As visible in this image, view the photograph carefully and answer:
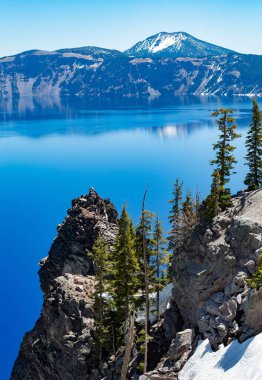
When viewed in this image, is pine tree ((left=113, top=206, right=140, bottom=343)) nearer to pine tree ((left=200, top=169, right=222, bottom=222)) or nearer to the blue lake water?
pine tree ((left=200, top=169, right=222, bottom=222))

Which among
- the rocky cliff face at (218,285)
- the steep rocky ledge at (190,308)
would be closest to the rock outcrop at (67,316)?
the steep rocky ledge at (190,308)

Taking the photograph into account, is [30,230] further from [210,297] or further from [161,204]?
[210,297]

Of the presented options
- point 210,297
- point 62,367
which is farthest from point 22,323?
point 210,297

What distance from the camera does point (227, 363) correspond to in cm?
2762

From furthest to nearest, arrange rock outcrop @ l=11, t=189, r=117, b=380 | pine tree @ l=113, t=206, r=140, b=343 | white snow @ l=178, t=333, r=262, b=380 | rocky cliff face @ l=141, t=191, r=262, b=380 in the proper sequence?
rock outcrop @ l=11, t=189, r=117, b=380 → pine tree @ l=113, t=206, r=140, b=343 → rocky cliff face @ l=141, t=191, r=262, b=380 → white snow @ l=178, t=333, r=262, b=380

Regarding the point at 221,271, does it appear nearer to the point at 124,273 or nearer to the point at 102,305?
the point at 124,273

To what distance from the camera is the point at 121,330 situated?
134 feet

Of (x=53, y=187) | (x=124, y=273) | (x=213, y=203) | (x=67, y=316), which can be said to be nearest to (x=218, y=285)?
(x=213, y=203)

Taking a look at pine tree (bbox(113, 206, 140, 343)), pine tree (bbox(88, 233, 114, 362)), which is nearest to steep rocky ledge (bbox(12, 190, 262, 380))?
pine tree (bbox(88, 233, 114, 362))

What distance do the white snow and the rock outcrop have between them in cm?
1419

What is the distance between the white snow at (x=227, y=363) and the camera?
84.7ft

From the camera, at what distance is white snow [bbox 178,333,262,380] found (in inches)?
1016

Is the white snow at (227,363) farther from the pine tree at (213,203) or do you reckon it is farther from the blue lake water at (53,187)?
the blue lake water at (53,187)

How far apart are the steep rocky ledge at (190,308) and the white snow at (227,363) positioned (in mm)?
747
